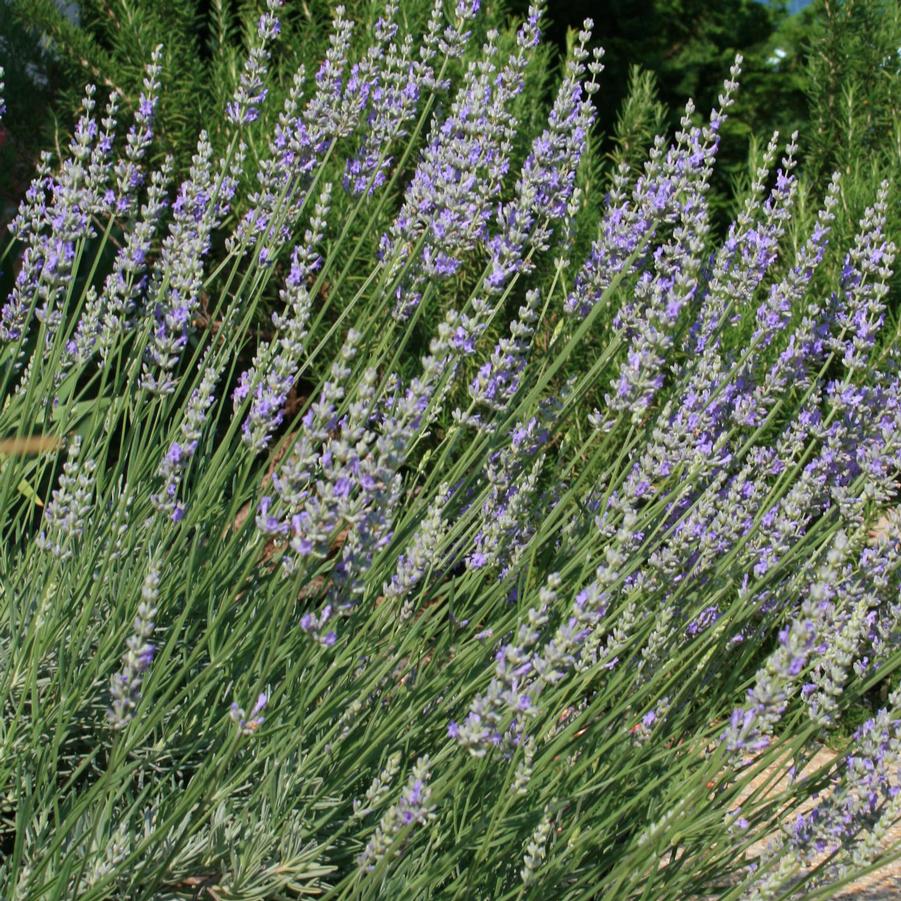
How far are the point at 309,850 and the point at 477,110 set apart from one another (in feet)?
4.43

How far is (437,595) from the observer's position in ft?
7.77

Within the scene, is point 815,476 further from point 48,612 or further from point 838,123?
point 838,123

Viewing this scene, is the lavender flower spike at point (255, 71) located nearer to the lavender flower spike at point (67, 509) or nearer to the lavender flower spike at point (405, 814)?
the lavender flower spike at point (67, 509)

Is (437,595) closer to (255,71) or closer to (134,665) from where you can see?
(134,665)

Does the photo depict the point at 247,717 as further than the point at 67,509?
No

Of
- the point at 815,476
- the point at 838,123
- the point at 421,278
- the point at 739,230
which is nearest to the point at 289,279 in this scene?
the point at 421,278

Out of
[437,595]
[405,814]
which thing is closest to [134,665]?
[405,814]

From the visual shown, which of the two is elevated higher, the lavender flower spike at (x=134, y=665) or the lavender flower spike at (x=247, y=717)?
the lavender flower spike at (x=134, y=665)

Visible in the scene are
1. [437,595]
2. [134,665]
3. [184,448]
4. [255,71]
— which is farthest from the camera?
[255,71]

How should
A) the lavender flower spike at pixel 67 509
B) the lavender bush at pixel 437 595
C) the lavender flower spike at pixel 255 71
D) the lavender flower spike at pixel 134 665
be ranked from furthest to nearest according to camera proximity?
the lavender flower spike at pixel 255 71, the lavender flower spike at pixel 67 509, the lavender bush at pixel 437 595, the lavender flower spike at pixel 134 665

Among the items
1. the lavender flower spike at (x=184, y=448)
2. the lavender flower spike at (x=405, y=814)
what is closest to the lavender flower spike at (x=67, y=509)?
the lavender flower spike at (x=184, y=448)

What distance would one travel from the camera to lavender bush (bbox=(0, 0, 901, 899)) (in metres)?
1.68

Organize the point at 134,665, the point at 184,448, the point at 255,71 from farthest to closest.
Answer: the point at 255,71, the point at 184,448, the point at 134,665

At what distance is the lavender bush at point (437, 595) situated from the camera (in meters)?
1.68
